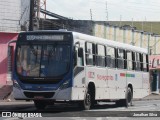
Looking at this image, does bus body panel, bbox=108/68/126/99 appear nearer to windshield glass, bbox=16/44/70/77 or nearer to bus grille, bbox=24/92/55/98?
windshield glass, bbox=16/44/70/77

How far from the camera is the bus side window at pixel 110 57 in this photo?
23720 mm

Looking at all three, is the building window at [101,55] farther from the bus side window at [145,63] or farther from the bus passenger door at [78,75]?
the bus side window at [145,63]

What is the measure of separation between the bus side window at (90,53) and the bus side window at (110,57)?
5.54 feet

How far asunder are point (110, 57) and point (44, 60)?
15.7ft

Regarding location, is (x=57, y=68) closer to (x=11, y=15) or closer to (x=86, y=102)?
(x=86, y=102)

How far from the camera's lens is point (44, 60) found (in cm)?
2016

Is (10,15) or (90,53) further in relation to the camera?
(10,15)

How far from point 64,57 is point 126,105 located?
7.39 metres

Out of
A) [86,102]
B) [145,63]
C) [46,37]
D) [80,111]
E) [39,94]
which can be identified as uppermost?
[46,37]

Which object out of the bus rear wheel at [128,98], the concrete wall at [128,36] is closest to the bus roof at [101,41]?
the bus rear wheel at [128,98]

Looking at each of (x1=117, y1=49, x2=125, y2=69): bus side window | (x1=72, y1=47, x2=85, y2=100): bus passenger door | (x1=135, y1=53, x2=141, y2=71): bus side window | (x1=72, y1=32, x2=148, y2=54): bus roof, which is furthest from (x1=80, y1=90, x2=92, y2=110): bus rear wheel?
(x1=135, y1=53, x2=141, y2=71): bus side window

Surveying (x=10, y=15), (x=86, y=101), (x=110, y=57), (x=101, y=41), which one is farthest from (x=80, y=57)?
(x=10, y=15)

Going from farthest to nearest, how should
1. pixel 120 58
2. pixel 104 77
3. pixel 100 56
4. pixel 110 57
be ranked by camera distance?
1. pixel 120 58
2. pixel 110 57
3. pixel 104 77
4. pixel 100 56

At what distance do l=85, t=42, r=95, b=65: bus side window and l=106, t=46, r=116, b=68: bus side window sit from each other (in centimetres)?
169
